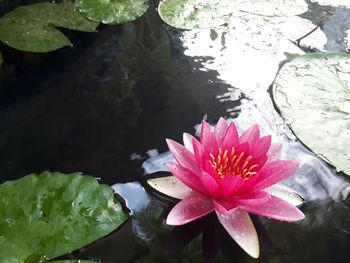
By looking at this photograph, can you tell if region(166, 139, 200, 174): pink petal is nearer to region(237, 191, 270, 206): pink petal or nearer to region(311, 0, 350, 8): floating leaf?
region(237, 191, 270, 206): pink petal

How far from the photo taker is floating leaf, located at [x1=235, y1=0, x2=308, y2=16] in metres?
1.58

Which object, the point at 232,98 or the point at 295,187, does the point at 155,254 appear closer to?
the point at 295,187

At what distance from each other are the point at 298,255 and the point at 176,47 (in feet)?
2.62

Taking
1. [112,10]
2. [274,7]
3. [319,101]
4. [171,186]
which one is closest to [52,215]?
[171,186]

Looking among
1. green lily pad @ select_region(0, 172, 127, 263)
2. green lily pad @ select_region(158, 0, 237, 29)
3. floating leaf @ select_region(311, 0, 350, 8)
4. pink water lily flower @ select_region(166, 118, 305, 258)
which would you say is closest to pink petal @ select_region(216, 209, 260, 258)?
pink water lily flower @ select_region(166, 118, 305, 258)

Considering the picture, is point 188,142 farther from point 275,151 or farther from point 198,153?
point 275,151

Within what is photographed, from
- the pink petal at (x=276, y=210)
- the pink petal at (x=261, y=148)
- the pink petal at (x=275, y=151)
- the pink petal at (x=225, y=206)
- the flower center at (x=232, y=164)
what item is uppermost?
the pink petal at (x=261, y=148)

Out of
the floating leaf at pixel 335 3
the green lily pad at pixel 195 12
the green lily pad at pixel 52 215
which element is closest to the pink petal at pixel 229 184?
the green lily pad at pixel 52 215

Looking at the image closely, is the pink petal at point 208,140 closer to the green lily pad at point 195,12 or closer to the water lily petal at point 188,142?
the water lily petal at point 188,142

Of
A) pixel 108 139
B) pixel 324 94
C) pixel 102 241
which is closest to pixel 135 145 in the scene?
pixel 108 139

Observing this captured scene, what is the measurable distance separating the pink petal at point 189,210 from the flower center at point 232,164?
7cm

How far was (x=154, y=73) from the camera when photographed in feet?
4.51

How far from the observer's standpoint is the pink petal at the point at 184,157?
0.98 meters

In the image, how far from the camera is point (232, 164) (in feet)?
3.12
